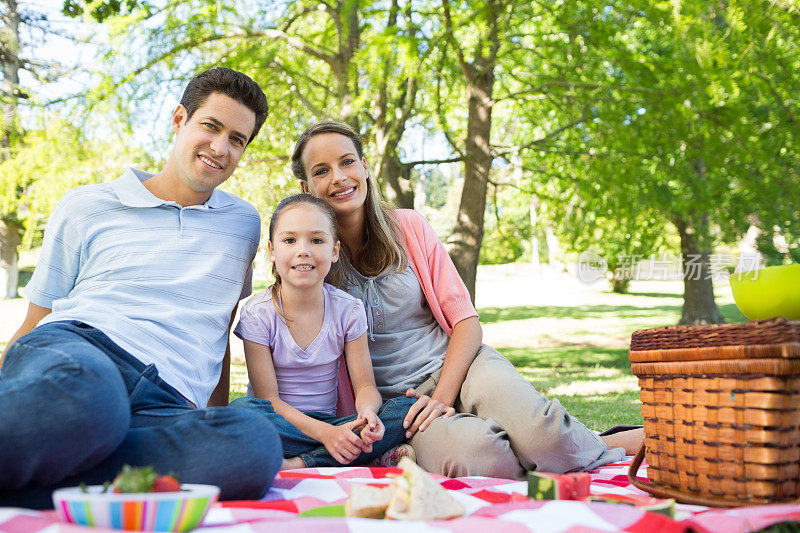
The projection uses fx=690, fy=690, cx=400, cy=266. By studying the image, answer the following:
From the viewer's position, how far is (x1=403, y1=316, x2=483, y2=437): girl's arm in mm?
2629

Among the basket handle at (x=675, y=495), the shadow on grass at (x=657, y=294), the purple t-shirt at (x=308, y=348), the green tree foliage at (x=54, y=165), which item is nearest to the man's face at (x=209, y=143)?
the purple t-shirt at (x=308, y=348)

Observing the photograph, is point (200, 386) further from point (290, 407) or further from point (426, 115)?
point (426, 115)

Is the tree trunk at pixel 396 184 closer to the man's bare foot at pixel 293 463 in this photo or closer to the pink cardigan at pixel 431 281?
the pink cardigan at pixel 431 281

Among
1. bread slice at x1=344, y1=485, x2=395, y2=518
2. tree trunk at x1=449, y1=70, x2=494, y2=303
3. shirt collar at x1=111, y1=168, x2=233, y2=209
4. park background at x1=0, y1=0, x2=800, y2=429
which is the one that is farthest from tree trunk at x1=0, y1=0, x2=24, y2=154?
bread slice at x1=344, y1=485, x2=395, y2=518

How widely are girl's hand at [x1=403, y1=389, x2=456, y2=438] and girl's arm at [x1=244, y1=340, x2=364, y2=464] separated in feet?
0.75

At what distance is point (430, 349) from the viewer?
9.87 ft

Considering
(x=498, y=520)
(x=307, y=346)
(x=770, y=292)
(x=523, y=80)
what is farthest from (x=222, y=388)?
(x=523, y=80)

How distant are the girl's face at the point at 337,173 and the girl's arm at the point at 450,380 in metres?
0.71

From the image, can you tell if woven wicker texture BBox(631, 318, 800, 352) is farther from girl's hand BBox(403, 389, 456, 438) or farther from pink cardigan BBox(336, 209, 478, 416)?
pink cardigan BBox(336, 209, 478, 416)

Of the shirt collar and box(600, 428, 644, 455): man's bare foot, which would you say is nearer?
the shirt collar

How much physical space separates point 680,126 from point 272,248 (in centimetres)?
511

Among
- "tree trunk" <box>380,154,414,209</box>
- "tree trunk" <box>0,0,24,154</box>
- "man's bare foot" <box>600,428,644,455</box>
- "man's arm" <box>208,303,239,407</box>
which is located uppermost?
"tree trunk" <box>0,0,24,154</box>

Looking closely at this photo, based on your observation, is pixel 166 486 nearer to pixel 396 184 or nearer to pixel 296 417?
pixel 296 417

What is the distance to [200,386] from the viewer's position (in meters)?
2.45
